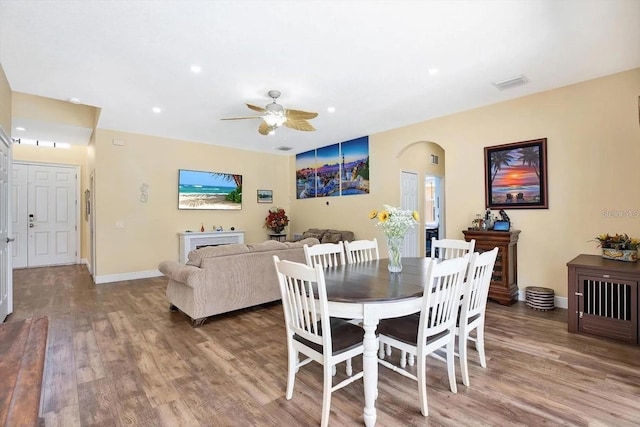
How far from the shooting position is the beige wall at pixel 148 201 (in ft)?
18.6

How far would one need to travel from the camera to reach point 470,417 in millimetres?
1923

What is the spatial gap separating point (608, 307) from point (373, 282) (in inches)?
101

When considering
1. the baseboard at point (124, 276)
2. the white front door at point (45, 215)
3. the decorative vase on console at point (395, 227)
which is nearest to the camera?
the decorative vase on console at point (395, 227)

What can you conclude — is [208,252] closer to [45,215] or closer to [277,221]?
[277,221]

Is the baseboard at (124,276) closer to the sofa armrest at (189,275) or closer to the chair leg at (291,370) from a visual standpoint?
the sofa armrest at (189,275)

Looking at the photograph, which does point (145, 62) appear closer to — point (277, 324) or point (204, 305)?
point (204, 305)

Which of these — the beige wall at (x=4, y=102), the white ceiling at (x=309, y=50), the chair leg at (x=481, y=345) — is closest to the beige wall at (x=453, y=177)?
the white ceiling at (x=309, y=50)

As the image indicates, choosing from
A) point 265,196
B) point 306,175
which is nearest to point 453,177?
point 306,175

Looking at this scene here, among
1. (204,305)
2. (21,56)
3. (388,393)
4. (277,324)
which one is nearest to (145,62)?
(21,56)

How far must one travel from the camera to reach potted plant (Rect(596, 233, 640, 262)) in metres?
3.21

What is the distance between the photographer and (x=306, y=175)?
765 centimetres

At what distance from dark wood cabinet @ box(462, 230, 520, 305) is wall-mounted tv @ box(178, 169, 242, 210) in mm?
5046

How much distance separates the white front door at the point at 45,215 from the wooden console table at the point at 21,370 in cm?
731

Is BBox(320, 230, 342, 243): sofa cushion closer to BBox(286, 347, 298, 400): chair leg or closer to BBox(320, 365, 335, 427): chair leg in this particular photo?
BBox(286, 347, 298, 400): chair leg
